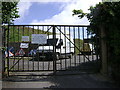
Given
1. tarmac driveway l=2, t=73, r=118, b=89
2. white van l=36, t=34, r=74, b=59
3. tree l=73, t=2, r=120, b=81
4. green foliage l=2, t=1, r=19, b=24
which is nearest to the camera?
tree l=73, t=2, r=120, b=81

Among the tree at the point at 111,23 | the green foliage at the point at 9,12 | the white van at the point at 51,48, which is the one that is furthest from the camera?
the white van at the point at 51,48

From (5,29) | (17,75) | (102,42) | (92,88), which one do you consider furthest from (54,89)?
(5,29)

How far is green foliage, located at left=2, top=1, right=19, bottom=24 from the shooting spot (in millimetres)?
6719

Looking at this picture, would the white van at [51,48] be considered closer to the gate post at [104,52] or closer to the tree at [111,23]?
the gate post at [104,52]

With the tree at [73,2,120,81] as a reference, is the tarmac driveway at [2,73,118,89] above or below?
below

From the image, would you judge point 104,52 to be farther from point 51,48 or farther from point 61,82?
point 51,48

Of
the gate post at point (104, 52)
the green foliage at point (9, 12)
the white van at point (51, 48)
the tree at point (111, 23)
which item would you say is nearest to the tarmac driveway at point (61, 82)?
the gate post at point (104, 52)

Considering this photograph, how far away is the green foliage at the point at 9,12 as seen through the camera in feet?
22.0

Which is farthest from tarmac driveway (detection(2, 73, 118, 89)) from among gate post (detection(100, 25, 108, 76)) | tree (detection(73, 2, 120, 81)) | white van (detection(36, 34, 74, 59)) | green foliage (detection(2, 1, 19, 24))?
green foliage (detection(2, 1, 19, 24))

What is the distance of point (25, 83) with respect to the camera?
6250mm

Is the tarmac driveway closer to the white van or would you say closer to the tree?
the tree

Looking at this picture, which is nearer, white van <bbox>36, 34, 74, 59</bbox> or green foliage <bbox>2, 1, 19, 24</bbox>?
green foliage <bbox>2, 1, 19, 24</bbox>

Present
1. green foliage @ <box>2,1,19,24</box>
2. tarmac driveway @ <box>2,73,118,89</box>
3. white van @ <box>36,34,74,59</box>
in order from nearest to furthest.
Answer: tarmac driveway @ <box>2,73,118,89</box>
green foliage @ <box>2,1,19,24</box>
white van @ <box>36,34,74,59</box>

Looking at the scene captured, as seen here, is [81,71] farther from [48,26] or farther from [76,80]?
[48,26]
